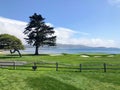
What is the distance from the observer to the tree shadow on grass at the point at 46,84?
91.2 ft

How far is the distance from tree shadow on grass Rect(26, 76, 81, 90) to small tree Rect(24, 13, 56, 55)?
6557 cm

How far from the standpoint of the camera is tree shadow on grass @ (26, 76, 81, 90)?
1094 inches

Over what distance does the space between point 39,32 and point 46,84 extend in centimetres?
6854

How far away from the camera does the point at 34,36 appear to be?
96.0m

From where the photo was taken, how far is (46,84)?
28.9 meters

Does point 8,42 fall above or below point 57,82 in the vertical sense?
above

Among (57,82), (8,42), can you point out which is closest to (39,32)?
(8,42)

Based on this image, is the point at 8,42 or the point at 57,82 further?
the point at 8,42

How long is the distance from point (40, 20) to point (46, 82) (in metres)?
70.2

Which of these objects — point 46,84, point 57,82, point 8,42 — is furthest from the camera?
point 8,42

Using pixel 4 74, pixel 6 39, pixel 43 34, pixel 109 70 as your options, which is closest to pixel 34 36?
pixel 43 34

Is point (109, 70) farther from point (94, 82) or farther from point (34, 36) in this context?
point (34, 36)

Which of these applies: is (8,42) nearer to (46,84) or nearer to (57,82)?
(57,82)

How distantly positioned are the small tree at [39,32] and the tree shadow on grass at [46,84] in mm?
65571
